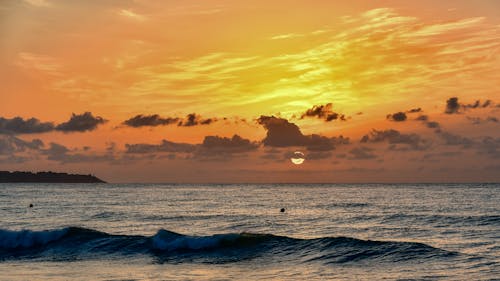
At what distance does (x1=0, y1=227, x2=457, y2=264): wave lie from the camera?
4419cm

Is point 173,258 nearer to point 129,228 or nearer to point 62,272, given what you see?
→ point 62,272

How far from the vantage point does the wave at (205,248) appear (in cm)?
4419

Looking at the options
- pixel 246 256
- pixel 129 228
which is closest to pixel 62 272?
pixel 246 256

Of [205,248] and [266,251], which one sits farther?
[205,248]

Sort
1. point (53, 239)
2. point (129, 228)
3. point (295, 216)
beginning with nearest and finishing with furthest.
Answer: point (53, 239) → point (129, 228) → point (295, 216)

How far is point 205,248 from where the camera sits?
163ft

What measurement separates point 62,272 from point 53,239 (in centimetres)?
1853

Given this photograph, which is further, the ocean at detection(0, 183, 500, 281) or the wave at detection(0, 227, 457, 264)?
the wave at detection(0, 227, 457, 264)

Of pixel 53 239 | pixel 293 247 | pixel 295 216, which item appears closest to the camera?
pixel 293 247

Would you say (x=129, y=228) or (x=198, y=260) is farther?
(x=129, y=228)

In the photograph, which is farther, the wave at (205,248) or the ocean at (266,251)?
the wave at (205,248)

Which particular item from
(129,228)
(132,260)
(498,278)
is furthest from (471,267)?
(129,228)

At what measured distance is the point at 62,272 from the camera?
39.2m

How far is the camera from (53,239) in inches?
2224
